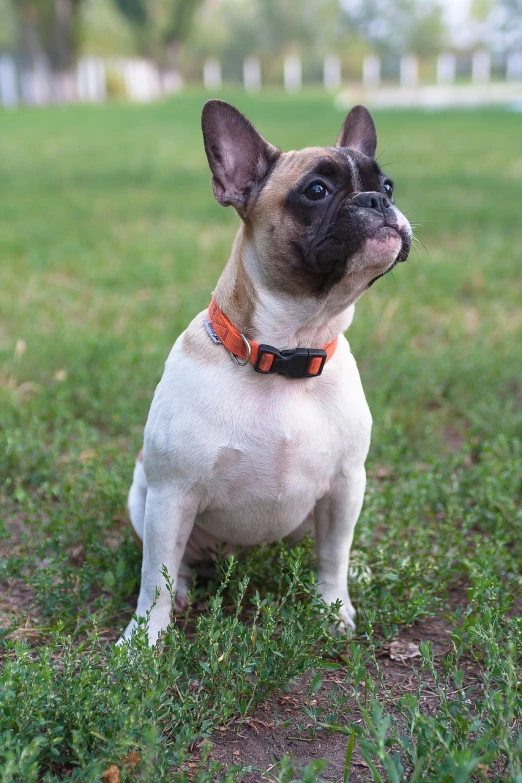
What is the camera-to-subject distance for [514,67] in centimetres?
5212

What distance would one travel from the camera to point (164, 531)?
257cm

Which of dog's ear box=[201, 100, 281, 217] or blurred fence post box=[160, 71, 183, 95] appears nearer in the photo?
dog's ear box=[201, 100, 281, 217]

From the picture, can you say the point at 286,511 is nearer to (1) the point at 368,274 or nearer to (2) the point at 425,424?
(1) the point at 368,274

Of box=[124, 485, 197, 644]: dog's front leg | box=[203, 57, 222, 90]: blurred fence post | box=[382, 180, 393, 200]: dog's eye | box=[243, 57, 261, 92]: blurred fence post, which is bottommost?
box=[203, 57, 222, 90]: blurred fence post

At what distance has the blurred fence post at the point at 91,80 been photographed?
1715 inches

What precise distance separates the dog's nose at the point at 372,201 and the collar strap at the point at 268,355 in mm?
455

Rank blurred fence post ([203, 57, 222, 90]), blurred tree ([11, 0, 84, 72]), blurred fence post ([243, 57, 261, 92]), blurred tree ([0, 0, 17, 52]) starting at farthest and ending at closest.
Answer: blurred tree ([0, 0, 17, 52]) < blurred fence post ([203, 57, 222, 90]) < blurred fence post ([243, 57, 261, 92]) < blurred tree ([11, 0, 84, 72])

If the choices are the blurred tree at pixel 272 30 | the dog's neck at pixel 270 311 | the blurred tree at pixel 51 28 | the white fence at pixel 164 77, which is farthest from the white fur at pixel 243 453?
the blurred tree at pixel 272 30

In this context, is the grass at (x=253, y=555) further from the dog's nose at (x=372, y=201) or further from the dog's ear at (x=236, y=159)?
the dog's ear at (x=236, y=159)

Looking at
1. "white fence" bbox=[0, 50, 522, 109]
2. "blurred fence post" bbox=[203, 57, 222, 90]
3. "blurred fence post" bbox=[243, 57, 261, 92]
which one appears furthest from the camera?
"blurred fence post" bbox=[203, 57, 222, 90]

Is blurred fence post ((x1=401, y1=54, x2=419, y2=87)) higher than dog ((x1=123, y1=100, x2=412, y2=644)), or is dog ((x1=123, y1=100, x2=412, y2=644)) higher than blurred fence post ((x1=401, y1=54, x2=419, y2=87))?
dog ((x1=123, y1=100, x2=412, y2=644))

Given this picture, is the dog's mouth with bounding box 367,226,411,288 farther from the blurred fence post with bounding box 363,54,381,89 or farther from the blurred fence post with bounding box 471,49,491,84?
the blurred fence post with bounding box 363,54,381,89

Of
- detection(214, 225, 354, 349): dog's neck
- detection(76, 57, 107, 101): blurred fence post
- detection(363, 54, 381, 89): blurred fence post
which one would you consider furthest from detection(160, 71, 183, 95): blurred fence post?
detection(214, 225, 354, 349): dog's neck

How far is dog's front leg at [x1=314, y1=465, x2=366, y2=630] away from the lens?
2.70 meters
